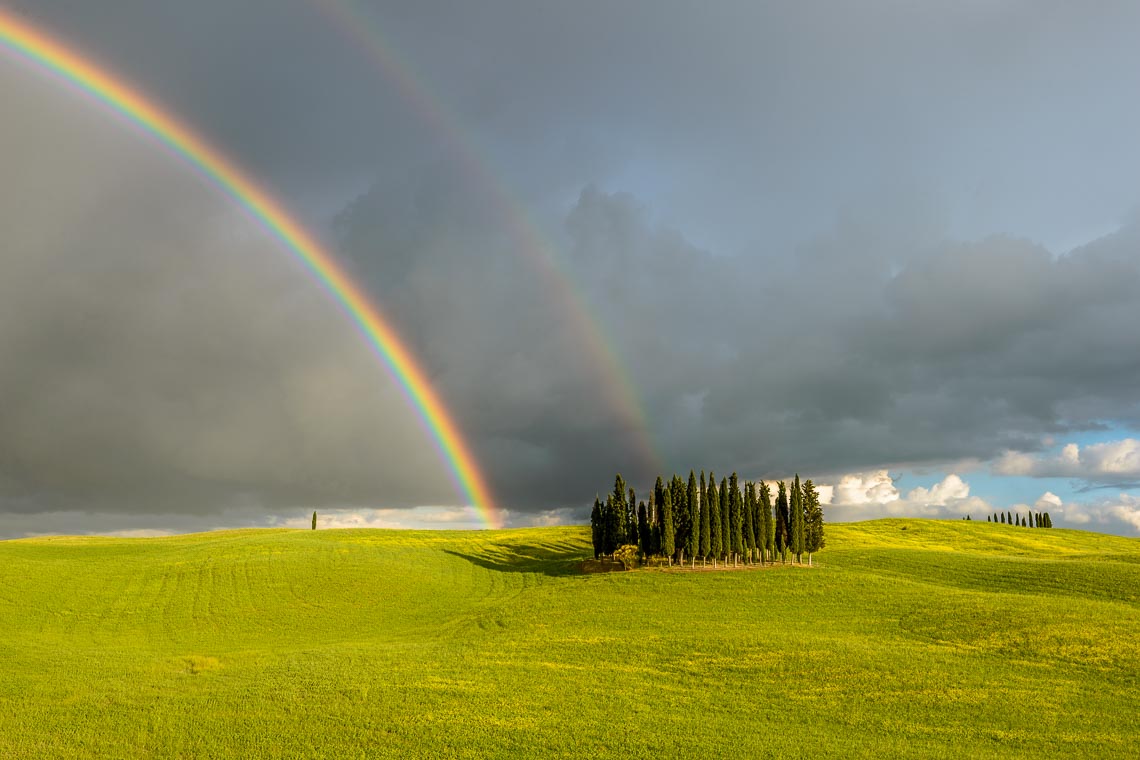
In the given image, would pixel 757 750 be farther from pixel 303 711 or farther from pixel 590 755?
pixel 303 711

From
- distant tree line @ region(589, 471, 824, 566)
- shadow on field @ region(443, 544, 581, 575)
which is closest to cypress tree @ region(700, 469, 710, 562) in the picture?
distant tree line @ region(589, 471, 824, 566)

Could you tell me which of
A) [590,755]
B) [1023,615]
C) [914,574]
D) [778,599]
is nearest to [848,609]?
[778,599]

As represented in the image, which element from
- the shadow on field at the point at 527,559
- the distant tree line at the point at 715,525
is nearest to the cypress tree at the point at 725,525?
the distant tree line at the point at 715,525

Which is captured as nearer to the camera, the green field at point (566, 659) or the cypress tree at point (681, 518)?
the green field at point (566, 659)

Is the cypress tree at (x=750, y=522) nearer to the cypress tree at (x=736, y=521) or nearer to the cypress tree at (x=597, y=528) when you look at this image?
the cypress tree at (x=736, y=521)

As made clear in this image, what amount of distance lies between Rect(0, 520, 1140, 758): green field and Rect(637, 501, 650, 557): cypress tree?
1266cm

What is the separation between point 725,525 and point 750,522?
12.2 ft

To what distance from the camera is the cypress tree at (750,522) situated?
9769 cm

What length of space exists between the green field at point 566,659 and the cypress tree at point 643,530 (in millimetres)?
12656

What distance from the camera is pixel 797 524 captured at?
97188 mm

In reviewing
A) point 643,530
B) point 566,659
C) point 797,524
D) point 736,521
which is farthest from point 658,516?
point 566,659

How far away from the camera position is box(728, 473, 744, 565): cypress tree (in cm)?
9650

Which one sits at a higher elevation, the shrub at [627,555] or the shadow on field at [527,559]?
the shrub at [627,555]

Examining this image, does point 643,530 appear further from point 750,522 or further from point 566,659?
point 566,659
